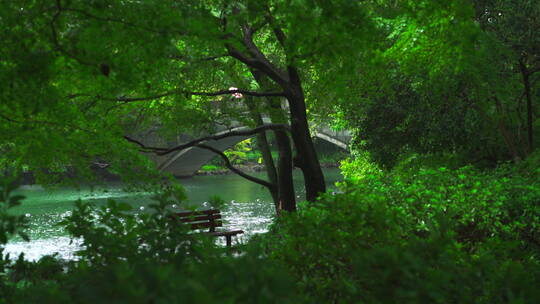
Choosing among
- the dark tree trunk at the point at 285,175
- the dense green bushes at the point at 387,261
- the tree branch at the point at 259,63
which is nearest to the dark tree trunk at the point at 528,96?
the tree branch at the point at 259,63

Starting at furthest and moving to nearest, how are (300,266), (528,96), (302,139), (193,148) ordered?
1. (193,148)
2. (528,96)
3. (302,139)
4. (300,266)

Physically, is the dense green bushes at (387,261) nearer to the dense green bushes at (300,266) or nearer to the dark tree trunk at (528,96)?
the dense green bushes at (300,266)

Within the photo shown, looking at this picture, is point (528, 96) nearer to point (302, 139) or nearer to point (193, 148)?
point (302, 139)

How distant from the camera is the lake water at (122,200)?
14.8 m

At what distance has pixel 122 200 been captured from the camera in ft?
72.8

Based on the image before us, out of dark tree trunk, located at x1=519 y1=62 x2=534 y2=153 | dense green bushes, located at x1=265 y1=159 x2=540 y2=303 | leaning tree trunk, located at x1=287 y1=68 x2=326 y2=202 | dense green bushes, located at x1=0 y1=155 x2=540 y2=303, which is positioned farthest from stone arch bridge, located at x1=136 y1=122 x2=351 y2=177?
dense green bushes, located at x1=0 y1=155 x2=540 y2=303

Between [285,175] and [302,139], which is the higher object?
[302,139]

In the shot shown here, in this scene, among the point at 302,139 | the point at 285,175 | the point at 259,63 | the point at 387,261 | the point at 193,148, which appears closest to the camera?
the point at 387,261

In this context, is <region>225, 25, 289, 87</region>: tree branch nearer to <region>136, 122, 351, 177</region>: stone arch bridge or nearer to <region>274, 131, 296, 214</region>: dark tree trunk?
<region>274, 131, 296, 214</region>: dark tree trunk

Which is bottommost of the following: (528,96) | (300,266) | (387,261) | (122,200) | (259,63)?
(300,266)

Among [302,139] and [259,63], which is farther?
[302,139]

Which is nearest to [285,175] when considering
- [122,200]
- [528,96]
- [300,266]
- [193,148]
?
[528,96]

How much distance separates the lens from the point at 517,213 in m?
7.35

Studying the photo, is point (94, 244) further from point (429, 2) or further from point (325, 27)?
point (429, 2)
